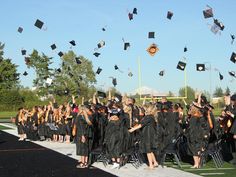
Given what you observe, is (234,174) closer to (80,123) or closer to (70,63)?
(80,123)

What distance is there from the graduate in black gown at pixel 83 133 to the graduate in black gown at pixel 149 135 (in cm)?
157

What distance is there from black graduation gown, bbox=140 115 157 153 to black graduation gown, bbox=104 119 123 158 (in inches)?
27.3

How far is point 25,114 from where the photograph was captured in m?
24.2

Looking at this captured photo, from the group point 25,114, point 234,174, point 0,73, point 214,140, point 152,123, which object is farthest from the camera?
point 0,73

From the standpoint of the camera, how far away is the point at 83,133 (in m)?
13.1

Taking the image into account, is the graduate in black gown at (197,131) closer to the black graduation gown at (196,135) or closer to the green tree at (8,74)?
the black graduation gown at (196,135)

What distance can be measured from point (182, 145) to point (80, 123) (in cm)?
341

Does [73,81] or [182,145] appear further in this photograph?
[73,81]

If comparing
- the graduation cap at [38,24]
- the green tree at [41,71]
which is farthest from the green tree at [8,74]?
the graduation cap at [38,24]

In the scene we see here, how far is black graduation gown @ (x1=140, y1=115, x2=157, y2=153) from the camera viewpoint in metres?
12.4

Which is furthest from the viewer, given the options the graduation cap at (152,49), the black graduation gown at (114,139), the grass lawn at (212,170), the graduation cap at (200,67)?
the graduation cap at (152,49)

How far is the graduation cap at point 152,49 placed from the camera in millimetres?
23395

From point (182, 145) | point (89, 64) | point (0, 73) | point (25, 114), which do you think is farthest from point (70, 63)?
point (182, 145)

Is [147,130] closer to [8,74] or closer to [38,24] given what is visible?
[38,24]
